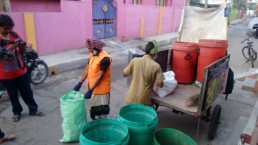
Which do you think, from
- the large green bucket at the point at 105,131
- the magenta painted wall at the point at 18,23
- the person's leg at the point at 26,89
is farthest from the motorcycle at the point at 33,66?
the large green bucket at the point at 105,131

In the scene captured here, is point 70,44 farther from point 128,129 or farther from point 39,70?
point 128,129

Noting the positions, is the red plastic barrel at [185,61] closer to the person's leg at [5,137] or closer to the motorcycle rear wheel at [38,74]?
the person's leg at [5,137]

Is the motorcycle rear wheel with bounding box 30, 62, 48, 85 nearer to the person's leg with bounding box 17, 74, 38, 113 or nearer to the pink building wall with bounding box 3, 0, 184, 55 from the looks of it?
the person's leg with bounding box 17, 74, 38, 113

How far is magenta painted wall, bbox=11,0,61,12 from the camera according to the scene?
7629 mm

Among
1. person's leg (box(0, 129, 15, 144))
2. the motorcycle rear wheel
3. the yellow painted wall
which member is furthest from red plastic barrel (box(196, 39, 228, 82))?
the yellow painted wall

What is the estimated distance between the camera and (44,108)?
454 centimetres

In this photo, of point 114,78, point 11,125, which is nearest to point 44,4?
point 114,78

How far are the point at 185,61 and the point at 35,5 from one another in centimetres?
654

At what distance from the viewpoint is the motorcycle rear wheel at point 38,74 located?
565 cm

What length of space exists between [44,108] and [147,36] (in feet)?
34.3

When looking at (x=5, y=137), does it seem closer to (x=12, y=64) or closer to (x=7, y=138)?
(x=7, y=138)

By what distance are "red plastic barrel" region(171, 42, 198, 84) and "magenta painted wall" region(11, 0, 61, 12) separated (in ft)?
20.4

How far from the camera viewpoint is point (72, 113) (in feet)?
10.3

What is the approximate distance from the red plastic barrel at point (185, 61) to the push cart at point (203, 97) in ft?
0.70
